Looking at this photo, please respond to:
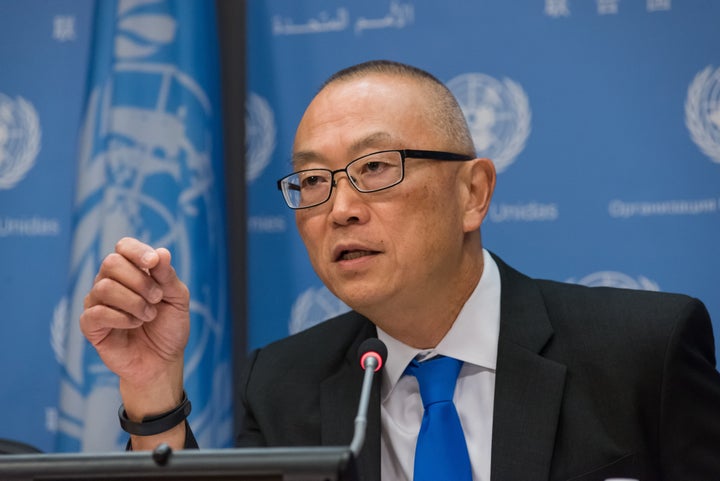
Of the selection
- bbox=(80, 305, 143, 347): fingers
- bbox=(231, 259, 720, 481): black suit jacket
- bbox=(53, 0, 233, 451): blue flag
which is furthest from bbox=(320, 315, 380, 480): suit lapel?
bbox=(53, 0, 233, 451): blue flag

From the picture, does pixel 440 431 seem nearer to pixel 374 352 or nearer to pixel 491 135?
pixel 374 352

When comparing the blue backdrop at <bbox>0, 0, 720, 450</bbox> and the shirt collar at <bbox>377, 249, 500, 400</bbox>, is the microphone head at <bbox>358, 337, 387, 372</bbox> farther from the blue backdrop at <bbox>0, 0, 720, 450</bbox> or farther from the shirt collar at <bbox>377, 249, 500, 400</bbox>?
the blue backdrop at <bbox>0, 0, 720, 450</bbox>

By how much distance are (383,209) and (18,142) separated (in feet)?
7.70

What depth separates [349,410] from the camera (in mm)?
2115

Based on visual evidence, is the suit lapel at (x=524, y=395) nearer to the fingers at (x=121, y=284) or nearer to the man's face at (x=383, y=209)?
the man's face at (x=383, y=209)

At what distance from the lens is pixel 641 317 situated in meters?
2.03

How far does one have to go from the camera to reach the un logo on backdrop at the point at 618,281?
9.77ft

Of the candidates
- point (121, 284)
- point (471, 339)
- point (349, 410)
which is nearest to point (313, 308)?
point (349, 410)

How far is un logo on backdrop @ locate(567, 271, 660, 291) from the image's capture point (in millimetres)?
2979

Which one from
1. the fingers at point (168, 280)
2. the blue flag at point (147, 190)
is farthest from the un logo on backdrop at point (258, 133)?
the fingers at point (168, 280)

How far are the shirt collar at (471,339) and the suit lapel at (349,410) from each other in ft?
0.23

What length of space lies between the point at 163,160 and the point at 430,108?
4.22ft

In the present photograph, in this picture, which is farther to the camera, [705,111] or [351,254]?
[705,111]

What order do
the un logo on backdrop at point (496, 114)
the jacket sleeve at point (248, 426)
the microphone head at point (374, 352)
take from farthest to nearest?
the un logo on backdrop at point (496, 114), the jacket sleeve at point (248, 426), the microphone head at point (374, 352)
